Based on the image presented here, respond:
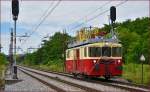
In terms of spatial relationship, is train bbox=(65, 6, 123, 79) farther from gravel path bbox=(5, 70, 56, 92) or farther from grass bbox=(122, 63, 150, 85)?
gravel path bbox=(5, 70, 56, 92)

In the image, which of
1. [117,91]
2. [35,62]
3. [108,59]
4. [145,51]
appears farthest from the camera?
[35,62]

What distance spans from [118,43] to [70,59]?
7.61 m

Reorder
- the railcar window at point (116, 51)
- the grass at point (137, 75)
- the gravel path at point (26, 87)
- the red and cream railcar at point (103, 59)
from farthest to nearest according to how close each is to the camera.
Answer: the grass at point (137, 75)
the railcar window at point (116, 51)
the red and cream railcar at point (103, 59)
the gravel path at point (26, 87)

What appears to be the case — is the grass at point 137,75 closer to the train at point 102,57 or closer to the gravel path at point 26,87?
the train at point 102,57

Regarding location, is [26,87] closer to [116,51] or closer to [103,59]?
[103,59]

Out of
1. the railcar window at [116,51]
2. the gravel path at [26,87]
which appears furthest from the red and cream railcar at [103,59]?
the gravel path at [26,87]

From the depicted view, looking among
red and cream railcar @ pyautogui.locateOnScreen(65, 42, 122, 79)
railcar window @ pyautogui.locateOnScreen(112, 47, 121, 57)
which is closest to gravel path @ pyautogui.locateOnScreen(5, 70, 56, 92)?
red and cream railcar @ pyautogui.locateOnScreen(65, 42, 122, 79)

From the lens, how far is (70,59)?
136ft

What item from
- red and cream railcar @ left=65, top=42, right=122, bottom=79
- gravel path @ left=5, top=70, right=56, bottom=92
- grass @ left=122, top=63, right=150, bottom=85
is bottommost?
gravel path @ left=5, top=70, right=56, bottom=92

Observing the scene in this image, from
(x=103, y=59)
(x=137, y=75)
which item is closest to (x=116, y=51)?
(x=103, y=59)

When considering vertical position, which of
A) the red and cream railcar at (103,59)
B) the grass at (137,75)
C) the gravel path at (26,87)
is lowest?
the gravel path at (26,87)

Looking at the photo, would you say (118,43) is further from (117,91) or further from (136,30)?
(136,30)

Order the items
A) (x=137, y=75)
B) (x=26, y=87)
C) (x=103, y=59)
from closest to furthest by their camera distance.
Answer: (x=26, y=87), (x=103, y=59), (x=137, y=75)

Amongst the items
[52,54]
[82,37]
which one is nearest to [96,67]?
[82,37]
